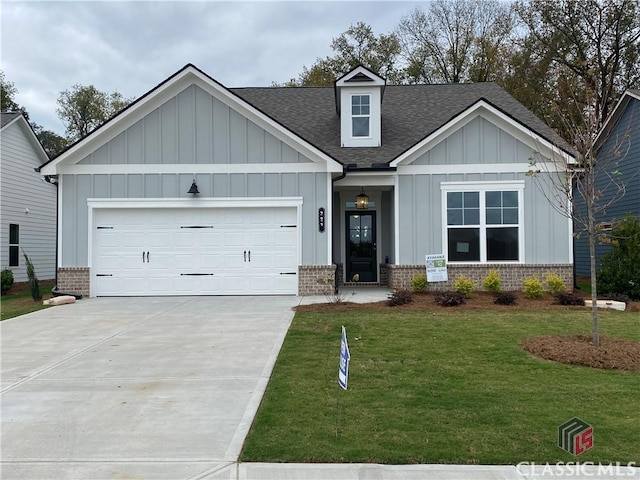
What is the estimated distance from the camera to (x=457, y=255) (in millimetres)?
12914

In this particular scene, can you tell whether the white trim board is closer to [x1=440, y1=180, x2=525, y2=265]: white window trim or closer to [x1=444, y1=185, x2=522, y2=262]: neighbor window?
[x1=440, y1=180, x2=525, y2=265]: white window trim

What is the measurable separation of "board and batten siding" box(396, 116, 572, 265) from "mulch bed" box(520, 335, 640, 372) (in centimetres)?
603

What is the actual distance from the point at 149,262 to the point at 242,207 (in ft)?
9.55

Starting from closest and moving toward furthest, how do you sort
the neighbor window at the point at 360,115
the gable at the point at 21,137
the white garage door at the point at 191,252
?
1. the white garage door at the point at 191,252
2. the neighbor window at the point at 360,115
3. the gable at the point at 21,137

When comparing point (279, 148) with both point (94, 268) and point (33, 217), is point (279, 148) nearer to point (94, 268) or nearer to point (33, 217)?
point (94, 268)

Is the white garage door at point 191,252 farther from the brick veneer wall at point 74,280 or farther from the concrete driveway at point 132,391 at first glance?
the concrete driveway at point 132,391

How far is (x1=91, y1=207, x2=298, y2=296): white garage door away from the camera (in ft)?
42.1

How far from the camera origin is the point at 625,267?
11.6m

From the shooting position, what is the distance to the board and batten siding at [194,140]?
12.7 meters

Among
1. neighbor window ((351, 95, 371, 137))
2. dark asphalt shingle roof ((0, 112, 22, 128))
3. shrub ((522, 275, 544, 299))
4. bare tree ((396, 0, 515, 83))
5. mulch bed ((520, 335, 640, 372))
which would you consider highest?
bare tree ((396, 0, 515, 83))

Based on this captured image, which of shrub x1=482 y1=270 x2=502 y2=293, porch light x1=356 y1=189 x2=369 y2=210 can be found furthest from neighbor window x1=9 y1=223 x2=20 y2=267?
shrub x1=482 y1=270 x2=502 y2=293

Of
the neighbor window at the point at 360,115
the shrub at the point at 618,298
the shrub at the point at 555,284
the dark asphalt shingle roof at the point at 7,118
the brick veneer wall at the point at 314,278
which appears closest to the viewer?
the shrub at the point at 618,298

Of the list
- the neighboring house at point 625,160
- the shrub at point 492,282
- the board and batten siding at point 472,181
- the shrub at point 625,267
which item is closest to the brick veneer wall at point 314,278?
the board and batten siding at point 472,181

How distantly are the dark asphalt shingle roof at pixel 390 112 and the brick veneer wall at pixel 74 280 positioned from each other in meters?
6.59
